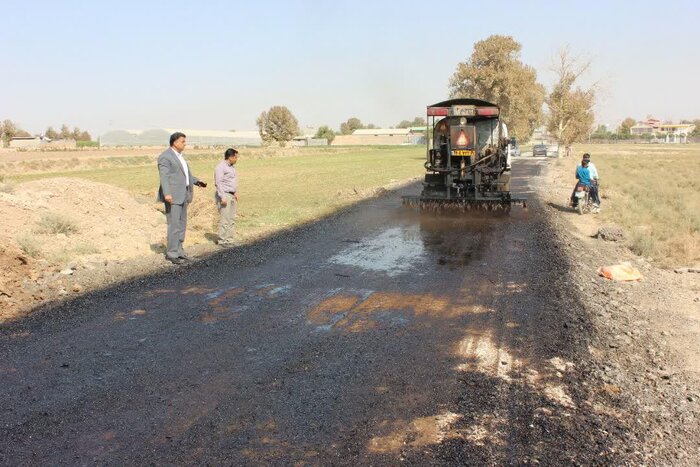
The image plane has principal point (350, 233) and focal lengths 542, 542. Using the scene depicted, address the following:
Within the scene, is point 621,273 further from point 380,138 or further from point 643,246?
point 380,138

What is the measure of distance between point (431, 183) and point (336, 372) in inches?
508

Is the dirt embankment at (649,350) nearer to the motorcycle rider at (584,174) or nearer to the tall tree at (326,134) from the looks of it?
the motorcycle rider at (584,174)

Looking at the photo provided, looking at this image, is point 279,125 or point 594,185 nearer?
point 594,185

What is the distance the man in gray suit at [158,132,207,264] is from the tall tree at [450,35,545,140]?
164 ft

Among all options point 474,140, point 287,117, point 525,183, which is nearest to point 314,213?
point 474,140

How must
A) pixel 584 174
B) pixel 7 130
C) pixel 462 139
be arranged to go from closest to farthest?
1. pixel 584 174
2. pixel 462 139
3. pixel 7 130

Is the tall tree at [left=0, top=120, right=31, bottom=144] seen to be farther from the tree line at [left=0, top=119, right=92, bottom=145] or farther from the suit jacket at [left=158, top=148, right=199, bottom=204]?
the suit jacket at [left=158, top=148, right=199, bottom=204]

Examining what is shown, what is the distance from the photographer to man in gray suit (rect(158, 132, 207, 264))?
29.2 feet

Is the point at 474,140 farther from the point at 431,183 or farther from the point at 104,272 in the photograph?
the point at 104,272

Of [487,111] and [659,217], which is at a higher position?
[487,111]

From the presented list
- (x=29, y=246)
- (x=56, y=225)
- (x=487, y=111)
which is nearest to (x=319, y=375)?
(x=29, y=246)

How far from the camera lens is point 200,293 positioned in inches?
288

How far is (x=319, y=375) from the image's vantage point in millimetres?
4625

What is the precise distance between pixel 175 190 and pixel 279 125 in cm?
12628
